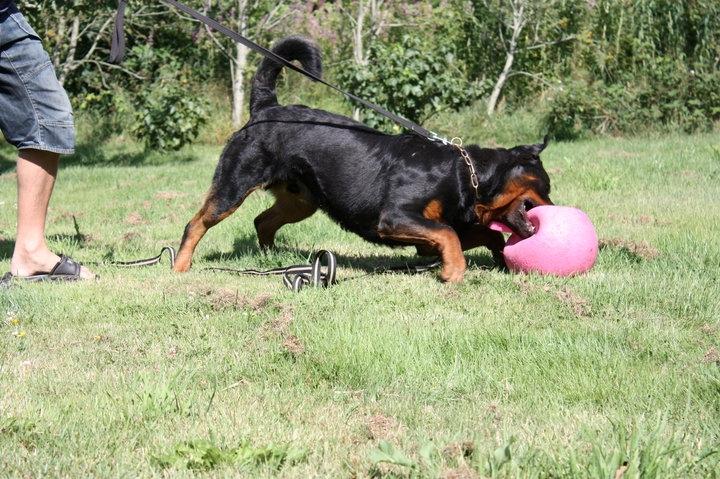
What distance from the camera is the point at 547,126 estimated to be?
1357 centimetres

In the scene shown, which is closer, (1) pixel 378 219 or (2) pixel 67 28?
(1) pixel 378 219

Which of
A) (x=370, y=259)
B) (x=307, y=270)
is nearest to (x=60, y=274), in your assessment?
(x=307, y=270)

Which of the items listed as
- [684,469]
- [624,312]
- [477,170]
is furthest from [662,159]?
[684,469]

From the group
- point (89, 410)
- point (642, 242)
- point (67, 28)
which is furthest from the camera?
point (67, 28)

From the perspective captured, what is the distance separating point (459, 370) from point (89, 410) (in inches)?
54.5

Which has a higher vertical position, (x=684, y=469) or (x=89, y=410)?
(x=684, y=469)

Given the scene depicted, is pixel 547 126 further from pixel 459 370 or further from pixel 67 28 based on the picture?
pixel 459 370

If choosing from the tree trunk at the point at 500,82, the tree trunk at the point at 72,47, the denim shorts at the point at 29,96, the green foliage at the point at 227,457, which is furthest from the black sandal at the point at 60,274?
the tree trunk at the point at 500,82

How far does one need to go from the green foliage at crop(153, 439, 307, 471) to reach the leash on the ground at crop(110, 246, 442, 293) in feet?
7.08

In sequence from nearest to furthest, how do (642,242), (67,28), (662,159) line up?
(642,242) → (662,159) → (67,28)

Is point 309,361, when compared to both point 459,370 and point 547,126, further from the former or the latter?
point 547,126

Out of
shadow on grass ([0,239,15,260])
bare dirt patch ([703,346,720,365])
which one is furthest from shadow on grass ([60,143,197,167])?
bare dirt patch ([703,346,720,365])

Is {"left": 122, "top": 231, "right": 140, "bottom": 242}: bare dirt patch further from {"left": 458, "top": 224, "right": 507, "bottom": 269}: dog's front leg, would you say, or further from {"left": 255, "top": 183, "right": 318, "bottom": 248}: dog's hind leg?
{"left": 458, "top": 224, "right": 507, "bottom": 269}: dog's front leg

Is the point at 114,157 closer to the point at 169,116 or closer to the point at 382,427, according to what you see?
the point at 169,116
